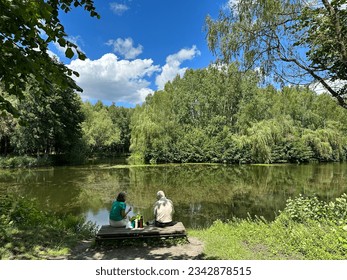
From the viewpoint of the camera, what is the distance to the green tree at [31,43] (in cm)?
277

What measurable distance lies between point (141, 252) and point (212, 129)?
108 ft

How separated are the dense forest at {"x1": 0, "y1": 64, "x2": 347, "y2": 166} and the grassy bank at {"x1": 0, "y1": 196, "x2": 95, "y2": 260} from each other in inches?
916

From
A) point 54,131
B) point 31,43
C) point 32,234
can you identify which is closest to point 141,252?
point 32,234

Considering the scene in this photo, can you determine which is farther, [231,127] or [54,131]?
[231,127]

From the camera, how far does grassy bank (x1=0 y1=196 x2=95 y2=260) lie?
4.59 metres

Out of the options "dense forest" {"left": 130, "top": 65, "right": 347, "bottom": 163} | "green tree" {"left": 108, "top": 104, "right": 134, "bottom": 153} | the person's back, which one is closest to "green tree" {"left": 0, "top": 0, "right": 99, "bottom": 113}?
the person's back

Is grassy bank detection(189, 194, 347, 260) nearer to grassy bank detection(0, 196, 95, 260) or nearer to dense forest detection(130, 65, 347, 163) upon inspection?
grassy bank detection(0, 196, 95, 260)

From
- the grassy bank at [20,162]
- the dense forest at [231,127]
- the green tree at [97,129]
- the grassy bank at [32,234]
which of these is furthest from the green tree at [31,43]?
the green tree at [97,129]

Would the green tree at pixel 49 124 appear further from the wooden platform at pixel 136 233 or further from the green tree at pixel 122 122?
the green tree at pixel 122 122

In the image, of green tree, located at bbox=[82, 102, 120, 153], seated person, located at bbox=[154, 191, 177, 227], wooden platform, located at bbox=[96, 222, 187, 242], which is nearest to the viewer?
wooden platform, located at bbox=[96, 222, 187, 242]

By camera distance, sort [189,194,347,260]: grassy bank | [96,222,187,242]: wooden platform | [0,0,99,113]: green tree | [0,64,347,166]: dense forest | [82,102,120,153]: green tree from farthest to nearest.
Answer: [82,102,120,153]: green tree → [0,64,347,166]: dense forest → [96,222,187,242]: wooden platform → [189,194,347,260]: grassy bank → [0,0,99,113]: green tree

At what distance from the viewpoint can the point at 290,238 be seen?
5.49m

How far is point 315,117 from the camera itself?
37.9 metres

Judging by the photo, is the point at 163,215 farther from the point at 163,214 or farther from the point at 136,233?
the point at 136,233
